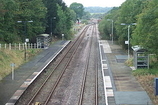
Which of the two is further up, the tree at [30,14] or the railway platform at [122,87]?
the tree at [30,14]

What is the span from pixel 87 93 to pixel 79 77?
5.19 meters

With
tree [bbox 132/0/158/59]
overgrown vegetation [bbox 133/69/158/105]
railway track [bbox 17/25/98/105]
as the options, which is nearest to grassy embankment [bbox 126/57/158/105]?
overgrown vegetation [bbox 133/69/158/105]

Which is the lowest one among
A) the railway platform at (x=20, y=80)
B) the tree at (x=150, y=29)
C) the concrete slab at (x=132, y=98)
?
the concrete slab at (x=132, y=98)

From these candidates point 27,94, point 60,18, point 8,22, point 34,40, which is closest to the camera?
point 27,94

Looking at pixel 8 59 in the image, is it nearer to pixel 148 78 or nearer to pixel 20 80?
pixel 20 80

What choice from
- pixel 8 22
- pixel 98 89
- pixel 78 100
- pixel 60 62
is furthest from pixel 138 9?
pixel 78 100

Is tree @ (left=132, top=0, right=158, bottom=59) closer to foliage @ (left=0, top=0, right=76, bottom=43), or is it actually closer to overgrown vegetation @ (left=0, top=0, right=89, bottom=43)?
overgrown vegetation @ (left=0, top=0, right=89, bottom=43)

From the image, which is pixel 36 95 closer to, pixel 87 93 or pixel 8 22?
pixel 87 93

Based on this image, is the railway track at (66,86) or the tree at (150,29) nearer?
the railway track at (66,86)

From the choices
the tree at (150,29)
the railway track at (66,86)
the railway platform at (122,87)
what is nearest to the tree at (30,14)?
the railway track at (66,86)

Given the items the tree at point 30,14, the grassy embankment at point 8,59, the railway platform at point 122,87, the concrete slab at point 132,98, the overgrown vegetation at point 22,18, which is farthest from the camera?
the tree at point 30,14

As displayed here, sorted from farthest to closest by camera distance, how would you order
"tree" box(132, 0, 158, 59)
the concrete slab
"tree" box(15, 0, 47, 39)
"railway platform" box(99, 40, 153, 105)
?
"tree" box(15, 0, 47, 39) → "tree" box(132, 0, 158, 59) → "railway platform" box(99, 40, 153, 105) → the concrete slab

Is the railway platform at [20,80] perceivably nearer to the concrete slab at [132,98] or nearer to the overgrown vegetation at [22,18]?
the overgrown vegetation at [22,18]

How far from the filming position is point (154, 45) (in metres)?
21.5
